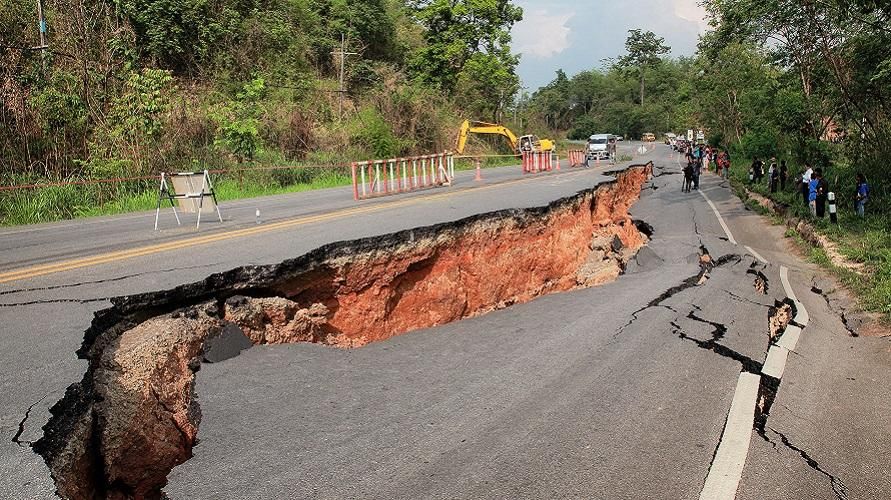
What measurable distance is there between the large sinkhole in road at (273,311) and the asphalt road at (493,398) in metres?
0.21

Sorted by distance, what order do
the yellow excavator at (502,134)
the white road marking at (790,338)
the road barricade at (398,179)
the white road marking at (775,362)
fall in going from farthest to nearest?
1. the yellow excavator at (502,134)
2. the road barricade at (398,179)
3. the white road marking at (790,338)
4. the white road marking at (775,362)

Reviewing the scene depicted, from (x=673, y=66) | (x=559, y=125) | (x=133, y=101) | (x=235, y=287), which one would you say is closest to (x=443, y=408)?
(x=235, y=287)

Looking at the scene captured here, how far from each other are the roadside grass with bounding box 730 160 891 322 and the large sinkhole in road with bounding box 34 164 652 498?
4079mm

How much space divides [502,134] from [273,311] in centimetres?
3720

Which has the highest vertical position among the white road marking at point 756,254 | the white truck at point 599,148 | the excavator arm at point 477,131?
the excavator arm at point 477,131

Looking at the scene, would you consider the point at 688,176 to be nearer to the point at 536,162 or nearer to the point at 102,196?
the point at 536,162

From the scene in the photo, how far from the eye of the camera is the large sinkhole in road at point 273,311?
12.9 ft

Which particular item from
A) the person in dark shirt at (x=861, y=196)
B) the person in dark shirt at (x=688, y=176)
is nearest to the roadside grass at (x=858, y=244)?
the person in dark shirt at (x=861, y=196)

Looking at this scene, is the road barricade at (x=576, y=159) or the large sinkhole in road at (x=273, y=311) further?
the road barricade at (x=576, y=159)

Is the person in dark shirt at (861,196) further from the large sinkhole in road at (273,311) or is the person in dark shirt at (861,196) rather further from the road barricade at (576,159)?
the road barricade at (576,159)

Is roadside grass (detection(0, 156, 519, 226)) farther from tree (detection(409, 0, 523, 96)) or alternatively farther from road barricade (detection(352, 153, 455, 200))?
tree (detection(409, 0, 523, 96))

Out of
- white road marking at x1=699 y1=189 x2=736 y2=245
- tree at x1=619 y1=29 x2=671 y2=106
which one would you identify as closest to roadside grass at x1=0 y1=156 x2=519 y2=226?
white road marking at x1=699 y1=189 x2=736 y2=245

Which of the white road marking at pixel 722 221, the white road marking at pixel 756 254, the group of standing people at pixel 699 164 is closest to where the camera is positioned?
the white road marking at pixel 756 254

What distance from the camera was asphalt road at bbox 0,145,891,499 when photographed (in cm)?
359
